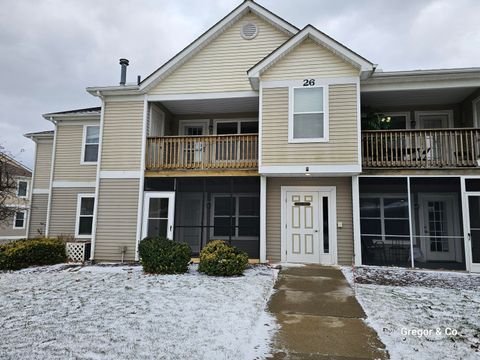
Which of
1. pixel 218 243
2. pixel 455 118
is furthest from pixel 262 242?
pixel 455 118

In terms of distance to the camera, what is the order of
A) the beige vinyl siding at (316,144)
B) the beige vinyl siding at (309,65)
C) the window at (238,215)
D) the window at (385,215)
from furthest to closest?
the window at (238,215) < the window at (385,215) < the beige vinyl siding at (309,65) < the beige vinyl siding at (316,144)

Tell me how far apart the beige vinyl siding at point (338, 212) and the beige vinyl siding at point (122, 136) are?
4937 millimetres

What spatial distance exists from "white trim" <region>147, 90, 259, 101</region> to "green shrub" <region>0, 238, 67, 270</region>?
614cm

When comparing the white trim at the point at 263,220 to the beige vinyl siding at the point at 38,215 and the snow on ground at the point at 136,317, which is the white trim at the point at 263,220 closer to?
the snow on ground at the point at 136,317

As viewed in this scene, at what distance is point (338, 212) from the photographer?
957cm

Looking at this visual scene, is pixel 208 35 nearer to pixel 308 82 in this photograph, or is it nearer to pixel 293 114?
pixel 308 82

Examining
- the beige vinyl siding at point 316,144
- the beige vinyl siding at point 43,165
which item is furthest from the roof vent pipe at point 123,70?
the beige vinyl siding at point 316,144

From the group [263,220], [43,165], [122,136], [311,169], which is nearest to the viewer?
[311,169]

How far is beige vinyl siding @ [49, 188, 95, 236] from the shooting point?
12422 mm

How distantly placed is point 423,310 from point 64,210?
42.4 feet

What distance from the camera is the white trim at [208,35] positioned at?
10.4m

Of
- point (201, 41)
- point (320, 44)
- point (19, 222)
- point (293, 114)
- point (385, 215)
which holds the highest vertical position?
point (201, 41)

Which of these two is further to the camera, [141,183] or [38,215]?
[38,215]

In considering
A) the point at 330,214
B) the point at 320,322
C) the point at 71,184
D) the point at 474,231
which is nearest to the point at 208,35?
the point at 330,214
